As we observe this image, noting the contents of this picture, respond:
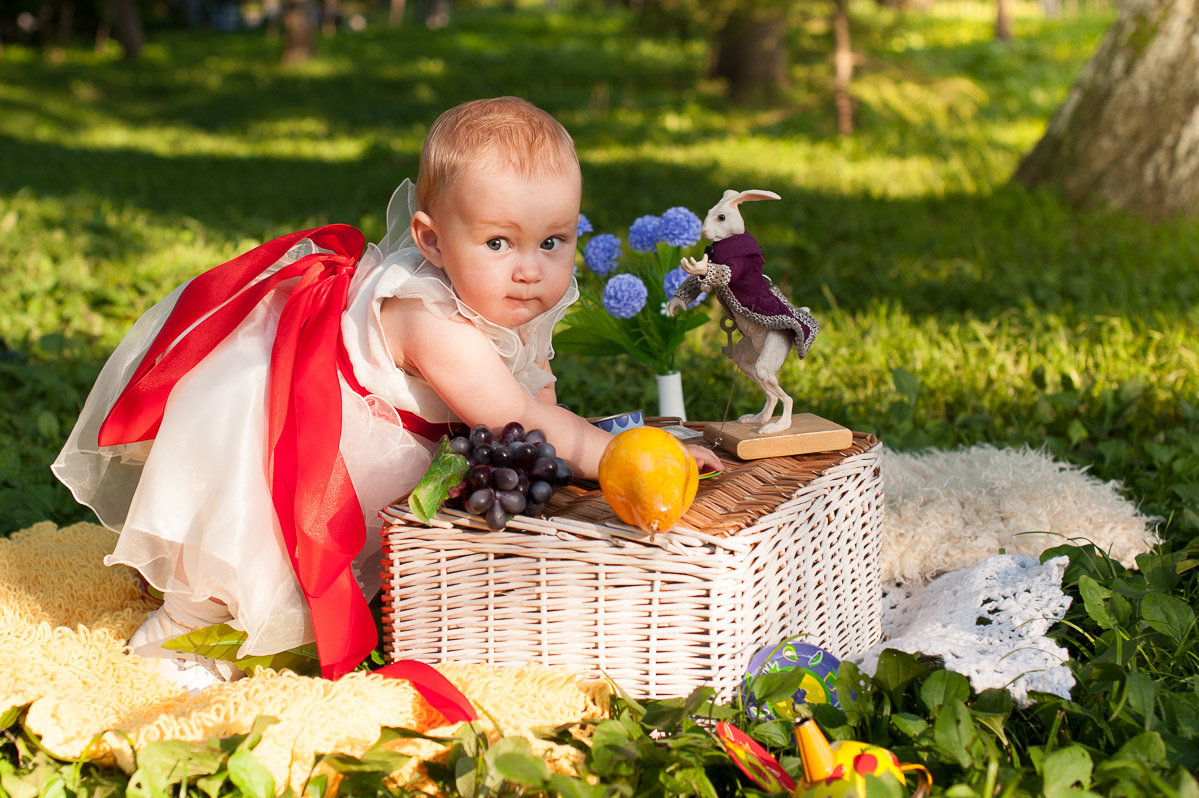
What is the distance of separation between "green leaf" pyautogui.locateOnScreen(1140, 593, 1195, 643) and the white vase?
101cm

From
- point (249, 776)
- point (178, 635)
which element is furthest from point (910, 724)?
point (178, 635)

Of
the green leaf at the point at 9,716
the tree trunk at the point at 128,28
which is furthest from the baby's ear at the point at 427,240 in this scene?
the tree trunk at the point at 128,28

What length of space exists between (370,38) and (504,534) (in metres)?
19.3

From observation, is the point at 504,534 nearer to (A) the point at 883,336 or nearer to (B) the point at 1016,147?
(A) the point at 883,336

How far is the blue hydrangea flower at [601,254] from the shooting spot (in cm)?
229

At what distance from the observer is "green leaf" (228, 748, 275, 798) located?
1.44 meters

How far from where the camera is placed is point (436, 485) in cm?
160

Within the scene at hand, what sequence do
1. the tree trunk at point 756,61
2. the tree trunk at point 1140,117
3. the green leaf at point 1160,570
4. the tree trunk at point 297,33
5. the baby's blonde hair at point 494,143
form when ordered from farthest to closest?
1. the tree trunk at point 297,33
2. the tree trunk at point 756,61
3. the tree trunk at point 1140,117
4. the green leaf at point 1160,570
5. the baby's blonde hair at point 494,143

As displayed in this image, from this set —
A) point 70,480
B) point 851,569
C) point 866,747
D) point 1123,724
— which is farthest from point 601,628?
point 70,480

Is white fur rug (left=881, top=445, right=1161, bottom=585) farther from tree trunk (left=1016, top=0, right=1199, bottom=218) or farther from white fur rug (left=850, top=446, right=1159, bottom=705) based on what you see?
tree trunk (left=1016, top=0, right=1199, bottom=218)

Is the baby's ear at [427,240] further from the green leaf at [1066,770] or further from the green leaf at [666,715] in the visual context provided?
the green leaf at [1066,770]

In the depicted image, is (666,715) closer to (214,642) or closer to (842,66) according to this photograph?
(214,642)

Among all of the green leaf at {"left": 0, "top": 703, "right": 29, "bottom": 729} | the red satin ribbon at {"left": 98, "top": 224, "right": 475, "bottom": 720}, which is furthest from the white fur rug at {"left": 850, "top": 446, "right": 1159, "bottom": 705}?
the green leaf at {"left": 0, "top": 703, "right": 29, "bottom": 729}

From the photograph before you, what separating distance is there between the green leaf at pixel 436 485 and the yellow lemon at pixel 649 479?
0.24 metres
